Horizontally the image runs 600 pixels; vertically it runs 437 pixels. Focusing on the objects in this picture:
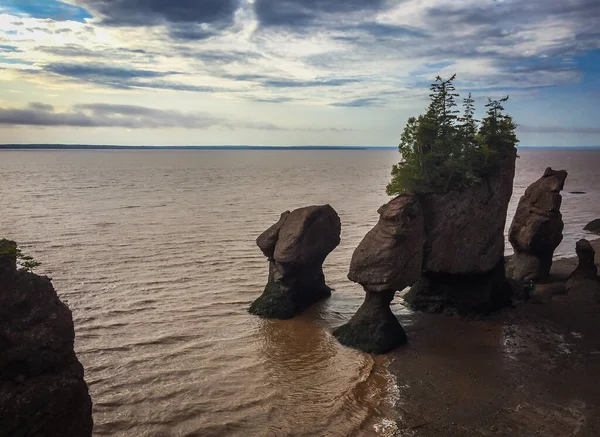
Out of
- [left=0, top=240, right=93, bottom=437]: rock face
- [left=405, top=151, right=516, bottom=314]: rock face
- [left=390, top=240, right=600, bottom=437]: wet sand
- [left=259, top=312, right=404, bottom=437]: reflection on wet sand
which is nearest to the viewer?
[left=0, top=240, right=93, bottom=437]: rock face

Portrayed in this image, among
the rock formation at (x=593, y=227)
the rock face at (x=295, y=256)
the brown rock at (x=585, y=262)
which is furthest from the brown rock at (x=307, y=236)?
the rock formation at (x=593, y=227)

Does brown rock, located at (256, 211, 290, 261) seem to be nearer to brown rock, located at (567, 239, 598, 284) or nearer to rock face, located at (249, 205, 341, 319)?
rock face, located at (249, 205, 341, 319)

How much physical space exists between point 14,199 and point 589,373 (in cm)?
7810

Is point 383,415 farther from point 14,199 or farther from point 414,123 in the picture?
point 14,199

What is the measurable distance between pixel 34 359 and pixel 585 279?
2971cm

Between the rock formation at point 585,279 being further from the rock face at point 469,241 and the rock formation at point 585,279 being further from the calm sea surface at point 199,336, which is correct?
the calm sea surface at point 199,336

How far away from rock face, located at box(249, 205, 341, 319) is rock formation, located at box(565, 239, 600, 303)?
14.2m

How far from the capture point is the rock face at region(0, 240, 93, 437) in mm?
12094

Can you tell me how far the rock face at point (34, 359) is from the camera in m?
12.1

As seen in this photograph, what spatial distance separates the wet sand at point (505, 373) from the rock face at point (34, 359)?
1103cm

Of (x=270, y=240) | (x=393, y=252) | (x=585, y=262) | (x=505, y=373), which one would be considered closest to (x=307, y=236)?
(x=270, y=240)

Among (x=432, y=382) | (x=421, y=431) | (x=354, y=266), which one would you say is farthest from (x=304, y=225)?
(x=421, y=431)

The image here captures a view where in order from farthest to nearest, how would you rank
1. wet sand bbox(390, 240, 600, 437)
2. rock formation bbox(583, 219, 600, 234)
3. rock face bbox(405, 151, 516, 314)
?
rock formation bbox(583, 219, 600, 234) → rock face bbox(405, 151, 516, 314) → wet sand bbox(390, 240, 600, 437)

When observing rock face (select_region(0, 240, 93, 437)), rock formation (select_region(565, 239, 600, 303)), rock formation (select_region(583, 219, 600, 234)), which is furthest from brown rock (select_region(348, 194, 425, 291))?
rock formation (select_region(583, 219, 600, 234))
